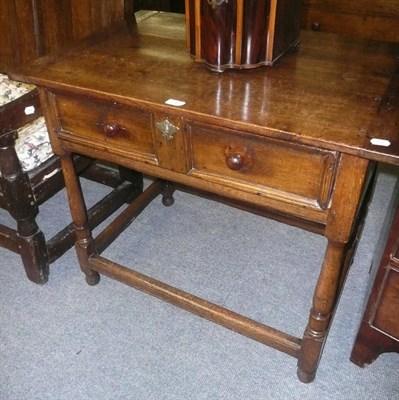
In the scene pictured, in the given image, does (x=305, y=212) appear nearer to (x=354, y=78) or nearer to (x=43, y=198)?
(x=354, y=78)

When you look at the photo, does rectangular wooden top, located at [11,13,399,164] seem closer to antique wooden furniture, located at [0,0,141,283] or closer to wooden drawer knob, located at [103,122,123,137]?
wooden drawer knob, located at [103,122,123,137]

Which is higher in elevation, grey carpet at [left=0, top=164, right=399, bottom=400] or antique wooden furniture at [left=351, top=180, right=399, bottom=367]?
antique wooden furniture at [left=351, top=180, right=399, bottom=367]

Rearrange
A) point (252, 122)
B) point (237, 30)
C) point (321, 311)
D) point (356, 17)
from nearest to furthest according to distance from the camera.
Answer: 1. point (252, 122)
2. point (237, 30)
3. point (321, 311)
4. point (356, 17)

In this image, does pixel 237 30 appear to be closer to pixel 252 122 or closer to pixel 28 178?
pixel 252 122

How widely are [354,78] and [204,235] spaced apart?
902mm

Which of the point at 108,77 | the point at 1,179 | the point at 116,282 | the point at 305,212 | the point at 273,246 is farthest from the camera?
the point at 273,246

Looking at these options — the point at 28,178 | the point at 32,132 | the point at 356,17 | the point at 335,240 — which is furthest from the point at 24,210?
the point at 356,17

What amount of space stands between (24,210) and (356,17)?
1668 mm

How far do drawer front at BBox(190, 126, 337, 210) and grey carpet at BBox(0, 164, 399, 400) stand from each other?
1.98 feet

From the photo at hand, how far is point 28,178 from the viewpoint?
1346mm

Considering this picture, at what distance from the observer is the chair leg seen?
1274 millimetres

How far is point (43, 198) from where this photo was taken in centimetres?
142

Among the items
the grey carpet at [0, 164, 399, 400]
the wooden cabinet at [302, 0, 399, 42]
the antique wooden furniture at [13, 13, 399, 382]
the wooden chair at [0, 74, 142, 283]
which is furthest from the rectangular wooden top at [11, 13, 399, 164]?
the wooden cabinet at [302, 0, 399, 42]

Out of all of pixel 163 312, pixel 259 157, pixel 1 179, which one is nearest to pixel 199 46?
pixel 259 157
